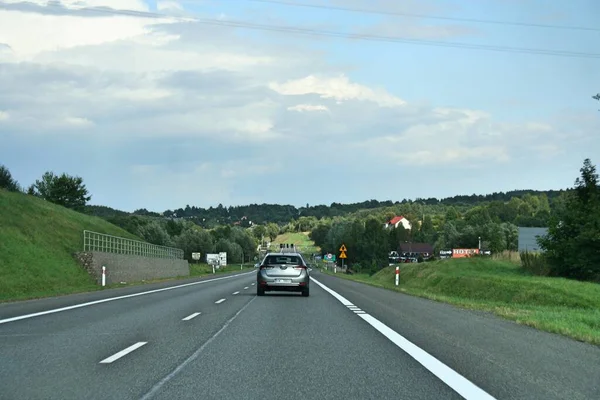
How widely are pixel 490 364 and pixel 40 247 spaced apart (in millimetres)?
41344

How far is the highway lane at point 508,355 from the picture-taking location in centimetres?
849

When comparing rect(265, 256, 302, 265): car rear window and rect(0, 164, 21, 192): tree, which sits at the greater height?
rect(0, 164, 21, 192): tree

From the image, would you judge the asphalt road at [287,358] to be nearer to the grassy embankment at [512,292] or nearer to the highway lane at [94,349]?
the highway lane at [94,349]

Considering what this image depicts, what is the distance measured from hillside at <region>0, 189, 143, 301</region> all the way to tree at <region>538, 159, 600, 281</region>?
26.7 m

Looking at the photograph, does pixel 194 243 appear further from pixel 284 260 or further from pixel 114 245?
pixel 284 260

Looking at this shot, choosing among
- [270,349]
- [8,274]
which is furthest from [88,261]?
[270,349]

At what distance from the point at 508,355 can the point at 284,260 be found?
18882 mm

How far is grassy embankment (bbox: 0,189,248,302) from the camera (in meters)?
35.7

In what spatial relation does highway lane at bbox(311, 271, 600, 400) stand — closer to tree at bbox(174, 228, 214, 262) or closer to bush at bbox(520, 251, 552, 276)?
bush at bbox(520, 251, 552, 276)

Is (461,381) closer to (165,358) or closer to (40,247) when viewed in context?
(165,358)

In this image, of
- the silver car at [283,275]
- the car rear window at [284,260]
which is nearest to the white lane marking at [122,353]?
the silver car at [283,275]

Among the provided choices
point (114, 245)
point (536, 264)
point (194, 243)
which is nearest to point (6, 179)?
point (114, 245)

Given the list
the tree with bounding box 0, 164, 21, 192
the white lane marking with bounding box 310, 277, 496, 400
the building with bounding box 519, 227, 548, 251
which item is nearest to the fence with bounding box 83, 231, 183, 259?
the tree with bounding box 0, 164, 21, 192

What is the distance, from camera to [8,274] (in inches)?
1457
